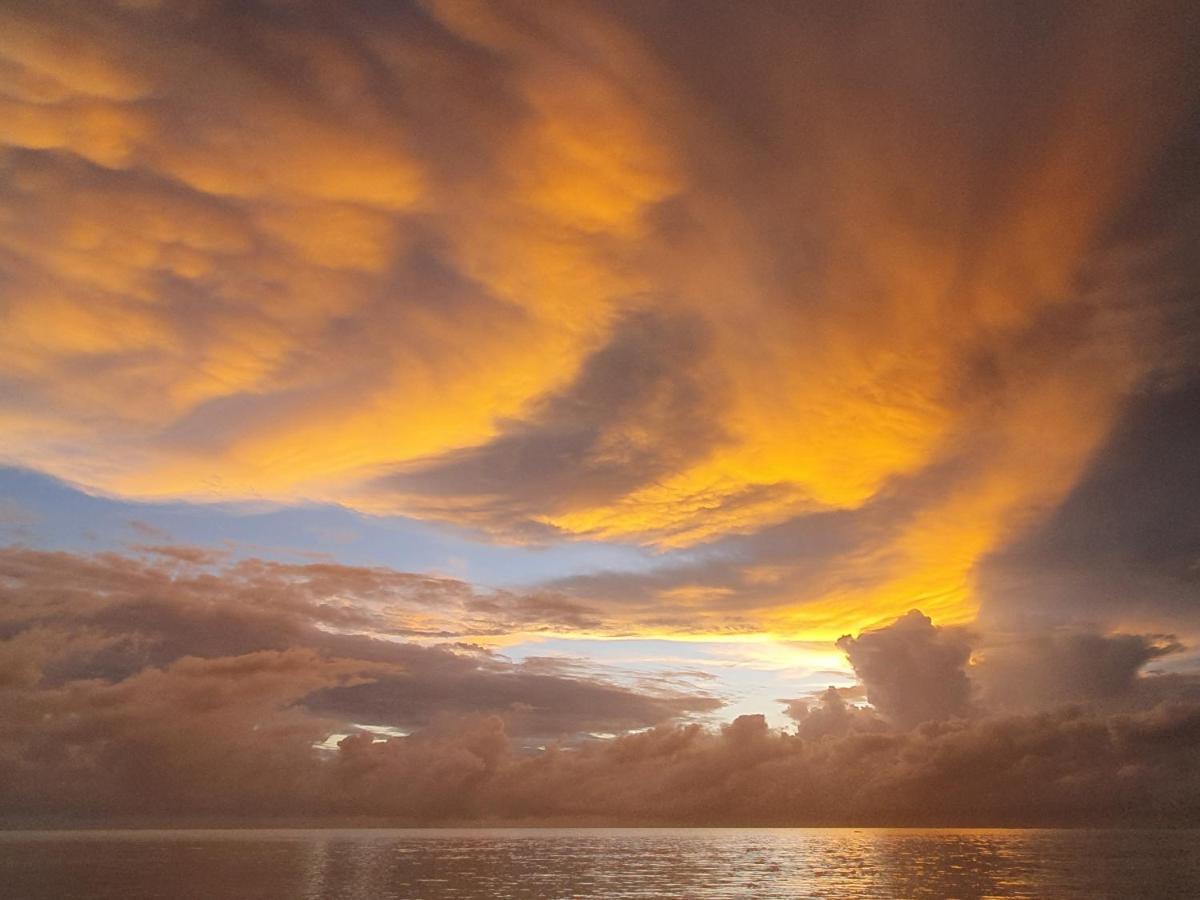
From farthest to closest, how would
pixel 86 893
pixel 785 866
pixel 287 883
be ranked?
pixel 785 866 < pixel 287 883 < pixel 86 893

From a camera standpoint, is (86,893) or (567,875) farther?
(567,875)

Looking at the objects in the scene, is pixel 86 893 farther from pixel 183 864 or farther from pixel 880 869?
pixel 880 869

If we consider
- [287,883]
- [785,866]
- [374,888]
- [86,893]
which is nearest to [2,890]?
[86,893]

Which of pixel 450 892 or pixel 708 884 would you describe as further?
pixel 708 884

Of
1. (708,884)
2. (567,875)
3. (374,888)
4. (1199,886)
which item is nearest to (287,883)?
(374,888)

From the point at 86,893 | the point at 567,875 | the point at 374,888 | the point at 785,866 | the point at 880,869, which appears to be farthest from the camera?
the point at 785,866

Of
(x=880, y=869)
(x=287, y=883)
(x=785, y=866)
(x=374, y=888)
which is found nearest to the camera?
(x=374, y=888)

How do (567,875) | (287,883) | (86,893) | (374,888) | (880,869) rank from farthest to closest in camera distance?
(880,869) < (567,875) < (287,883) < (374,888) < (86,893)

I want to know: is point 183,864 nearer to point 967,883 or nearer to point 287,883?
point 287,883

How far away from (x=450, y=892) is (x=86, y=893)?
43682mm

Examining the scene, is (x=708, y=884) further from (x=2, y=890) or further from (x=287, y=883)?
(x=2, y=890)

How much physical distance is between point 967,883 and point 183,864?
152m

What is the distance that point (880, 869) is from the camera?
16800 cm

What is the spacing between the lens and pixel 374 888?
358 feet
